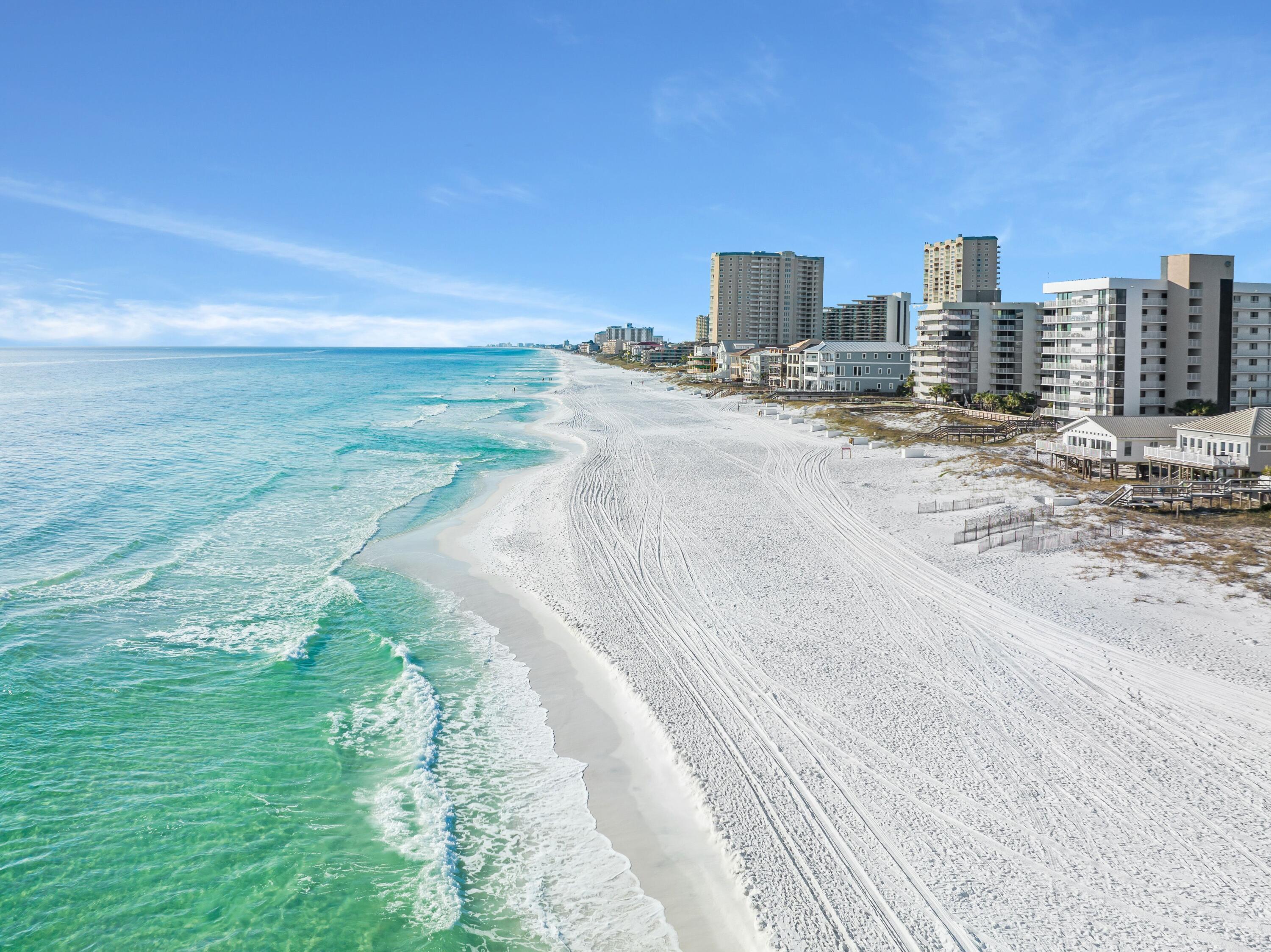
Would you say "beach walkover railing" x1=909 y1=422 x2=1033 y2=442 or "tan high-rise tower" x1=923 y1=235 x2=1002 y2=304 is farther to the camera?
"tan high-rise tower" x1=923 y1=235 x2=1002 y2=304

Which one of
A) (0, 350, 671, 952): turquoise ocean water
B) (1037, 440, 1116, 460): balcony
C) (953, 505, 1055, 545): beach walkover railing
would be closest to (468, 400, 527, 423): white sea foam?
(0, 350, 671, 952): turquoise ocean water

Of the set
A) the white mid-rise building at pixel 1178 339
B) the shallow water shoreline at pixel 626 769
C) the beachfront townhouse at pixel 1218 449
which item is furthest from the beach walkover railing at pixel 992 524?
the white mid-rise building at pixel 1178 339

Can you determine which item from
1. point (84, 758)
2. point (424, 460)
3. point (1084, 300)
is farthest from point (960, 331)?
point (84, 758)

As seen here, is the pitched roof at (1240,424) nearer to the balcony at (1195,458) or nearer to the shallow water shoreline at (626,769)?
the balcony at (1195,458)

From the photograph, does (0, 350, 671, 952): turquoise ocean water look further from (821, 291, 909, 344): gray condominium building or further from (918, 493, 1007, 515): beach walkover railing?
(821, 291, 909, 344): gray condominium building

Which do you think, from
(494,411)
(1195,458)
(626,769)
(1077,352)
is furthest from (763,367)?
(626,769)

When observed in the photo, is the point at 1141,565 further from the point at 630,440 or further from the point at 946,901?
the point at 630,440

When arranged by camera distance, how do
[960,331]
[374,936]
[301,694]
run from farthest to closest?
[960,331], [301,694], [374,936]

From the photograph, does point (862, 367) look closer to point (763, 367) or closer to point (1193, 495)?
point (763, 367)
